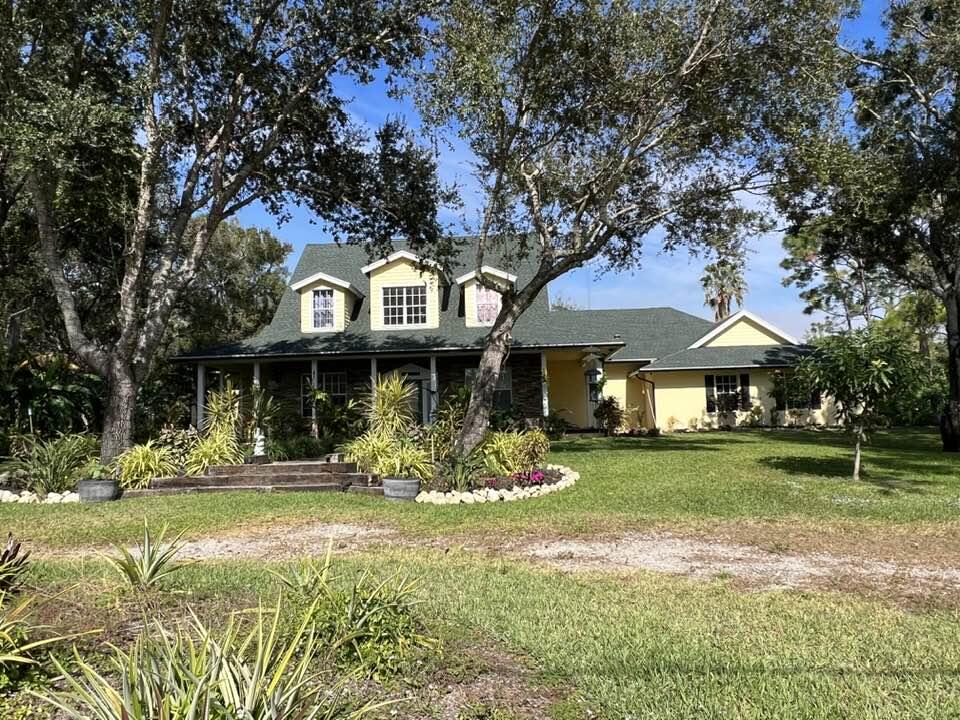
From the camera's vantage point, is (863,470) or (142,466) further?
(863,470)

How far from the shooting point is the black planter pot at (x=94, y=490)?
1181cm

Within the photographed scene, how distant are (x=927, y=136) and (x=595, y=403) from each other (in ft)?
45.4

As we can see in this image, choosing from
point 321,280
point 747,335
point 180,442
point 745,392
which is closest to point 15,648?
point 180,442

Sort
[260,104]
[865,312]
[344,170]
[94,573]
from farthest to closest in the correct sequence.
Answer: [865,312] < [344,170] < [260,104] < [94,573]

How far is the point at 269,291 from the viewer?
120ft

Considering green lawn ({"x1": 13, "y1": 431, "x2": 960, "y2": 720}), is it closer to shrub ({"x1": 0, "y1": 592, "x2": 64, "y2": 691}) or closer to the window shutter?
shrub ({"x1": 0, "y1": 592, "x2": 64, "y2": 691})

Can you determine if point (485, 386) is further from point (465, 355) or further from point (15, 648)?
point (15, 648)

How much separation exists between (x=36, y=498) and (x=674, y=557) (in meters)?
11.0

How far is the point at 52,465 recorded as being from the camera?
12.3 metres

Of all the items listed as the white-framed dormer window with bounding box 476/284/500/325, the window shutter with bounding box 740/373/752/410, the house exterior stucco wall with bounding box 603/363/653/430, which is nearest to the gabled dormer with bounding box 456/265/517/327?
the white-framed dormer window with bounding box 476/284/500/325

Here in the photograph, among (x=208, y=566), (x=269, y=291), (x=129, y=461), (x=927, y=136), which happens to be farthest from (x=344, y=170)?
(x=269, y=291)

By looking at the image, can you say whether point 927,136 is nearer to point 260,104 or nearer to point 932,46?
point 932,46

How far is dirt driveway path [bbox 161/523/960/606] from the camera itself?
5988mm

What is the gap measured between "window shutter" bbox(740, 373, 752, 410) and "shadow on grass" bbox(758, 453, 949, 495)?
11610 mm
